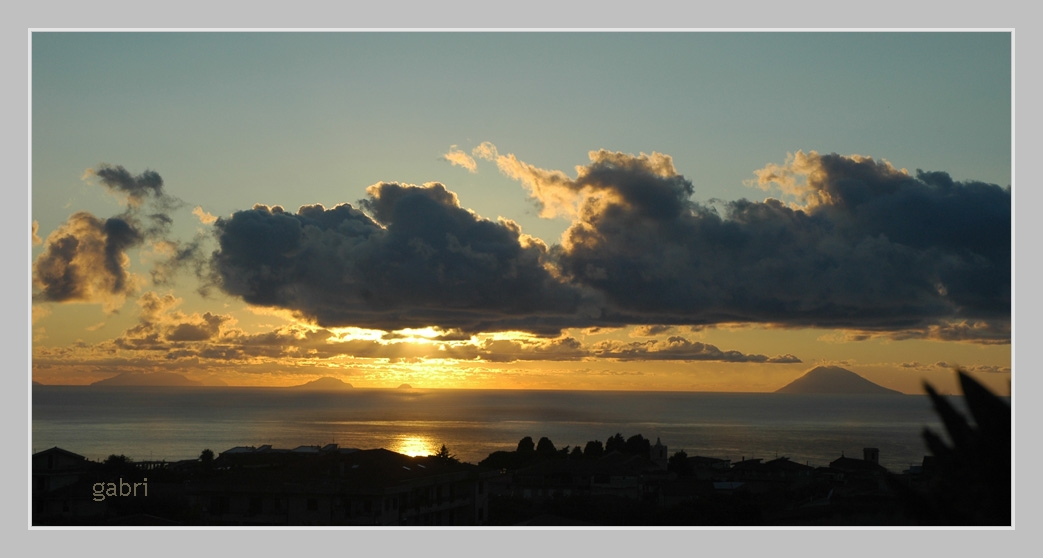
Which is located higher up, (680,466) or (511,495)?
(511,495)

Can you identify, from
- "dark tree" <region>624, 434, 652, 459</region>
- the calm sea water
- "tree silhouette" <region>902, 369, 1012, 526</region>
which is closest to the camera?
"tree silhouette" <region>902, 369, 1012, 526</region>

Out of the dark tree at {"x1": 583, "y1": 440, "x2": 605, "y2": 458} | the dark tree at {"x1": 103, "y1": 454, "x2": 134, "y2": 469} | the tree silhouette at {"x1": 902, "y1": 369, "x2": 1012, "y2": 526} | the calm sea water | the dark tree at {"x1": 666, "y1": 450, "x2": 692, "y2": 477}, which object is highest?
the tree silhouette at {"x1": 902, "y1": 369, "x2": 1012, "y2": 526}

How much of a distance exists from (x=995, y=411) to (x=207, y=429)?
10703 centimetres

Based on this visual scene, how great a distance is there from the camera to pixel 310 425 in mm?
116875

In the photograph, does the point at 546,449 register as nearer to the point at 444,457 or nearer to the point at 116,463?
the point at 444,457

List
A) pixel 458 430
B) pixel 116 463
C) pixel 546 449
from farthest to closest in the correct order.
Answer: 1. pixel 458 430
2. pixel 546 449
3. pixel 116 463

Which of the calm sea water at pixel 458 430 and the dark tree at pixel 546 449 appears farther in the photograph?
the calm sea water at pixel 458 430

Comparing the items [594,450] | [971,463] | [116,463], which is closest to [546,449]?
[594,450]

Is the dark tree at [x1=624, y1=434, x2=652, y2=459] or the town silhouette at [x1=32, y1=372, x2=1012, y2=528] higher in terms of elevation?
the town silhouette at [x1=32, y1=372, x2=1012, y2=528]

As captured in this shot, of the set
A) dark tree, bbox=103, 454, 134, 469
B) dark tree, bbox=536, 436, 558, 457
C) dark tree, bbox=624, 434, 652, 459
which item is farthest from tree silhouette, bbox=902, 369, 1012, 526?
dark tree, bbox=624, 434, 652, 459

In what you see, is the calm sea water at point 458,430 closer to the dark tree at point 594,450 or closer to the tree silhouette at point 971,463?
the dark tree at point 594,450

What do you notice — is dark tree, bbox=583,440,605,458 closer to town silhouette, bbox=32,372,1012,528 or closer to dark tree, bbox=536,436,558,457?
dark tree, bbox=536,436,558,457

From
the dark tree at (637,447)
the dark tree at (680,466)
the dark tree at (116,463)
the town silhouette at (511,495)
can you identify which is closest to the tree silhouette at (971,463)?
the town silhouette at (511,495)

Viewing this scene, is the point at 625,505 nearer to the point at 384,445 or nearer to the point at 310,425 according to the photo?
the point at 384,445
